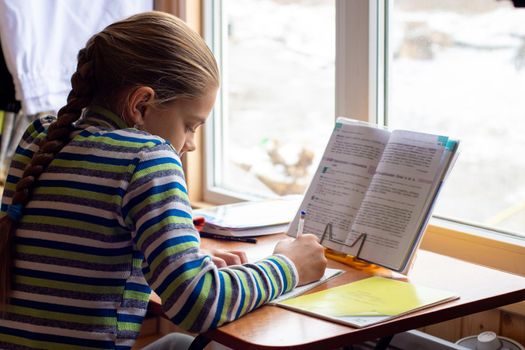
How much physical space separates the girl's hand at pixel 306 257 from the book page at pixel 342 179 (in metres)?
0.15

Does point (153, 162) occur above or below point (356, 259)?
above

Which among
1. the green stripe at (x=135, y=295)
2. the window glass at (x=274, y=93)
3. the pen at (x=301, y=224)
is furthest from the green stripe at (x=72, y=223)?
the window glass at (x=274, y=93)

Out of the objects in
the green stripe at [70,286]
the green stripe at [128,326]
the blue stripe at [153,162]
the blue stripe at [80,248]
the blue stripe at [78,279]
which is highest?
the blue stripe at [153,162]

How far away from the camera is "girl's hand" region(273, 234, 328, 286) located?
53.7 inches

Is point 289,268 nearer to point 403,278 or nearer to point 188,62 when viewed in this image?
point 403,278

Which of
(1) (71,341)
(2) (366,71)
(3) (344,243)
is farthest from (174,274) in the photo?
(2) (366,71)

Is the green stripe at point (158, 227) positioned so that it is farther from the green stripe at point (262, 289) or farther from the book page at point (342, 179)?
the book page at point (342, 179)

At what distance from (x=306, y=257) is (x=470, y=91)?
0.64 meters

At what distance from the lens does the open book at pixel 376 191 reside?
1.45m

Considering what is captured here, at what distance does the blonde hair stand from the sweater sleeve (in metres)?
0.15

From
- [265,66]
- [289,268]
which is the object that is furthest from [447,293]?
[265,66]

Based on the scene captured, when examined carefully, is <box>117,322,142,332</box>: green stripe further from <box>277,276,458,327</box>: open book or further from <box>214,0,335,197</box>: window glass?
<box>214,0,335,197</box>: window glass

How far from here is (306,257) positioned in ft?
4.54

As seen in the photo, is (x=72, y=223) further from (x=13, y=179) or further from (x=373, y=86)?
(x=373, y=86)
